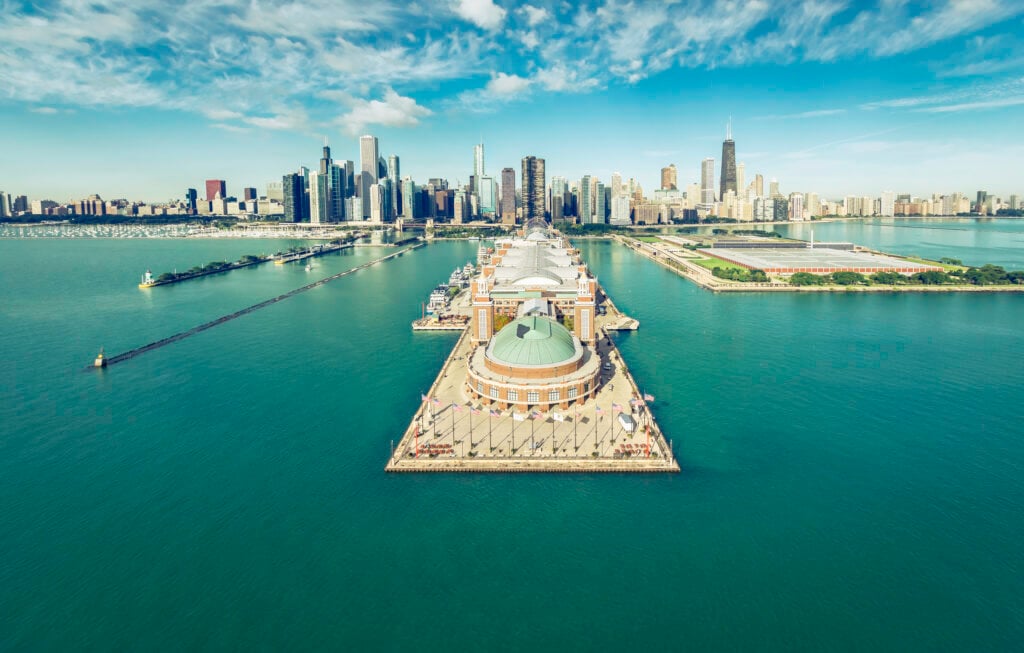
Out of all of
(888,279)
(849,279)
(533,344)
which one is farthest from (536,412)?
(888,279)

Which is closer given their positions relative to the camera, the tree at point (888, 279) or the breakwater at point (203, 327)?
the breakwater at point (203, 327)

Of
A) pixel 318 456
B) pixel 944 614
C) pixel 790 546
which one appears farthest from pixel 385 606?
pixel 944 614

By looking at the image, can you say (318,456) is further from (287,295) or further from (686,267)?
(686,267)

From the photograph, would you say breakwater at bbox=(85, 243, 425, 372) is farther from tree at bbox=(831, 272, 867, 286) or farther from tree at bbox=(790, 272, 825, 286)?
tree at bbox=(831, 272, 867, 286)

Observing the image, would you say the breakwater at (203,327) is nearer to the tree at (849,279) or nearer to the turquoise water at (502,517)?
the turquoise water at (502,517)

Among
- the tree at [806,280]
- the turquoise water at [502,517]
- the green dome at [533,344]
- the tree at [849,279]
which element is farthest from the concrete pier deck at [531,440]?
the tree at [849,279]

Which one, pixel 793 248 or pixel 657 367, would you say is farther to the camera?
pixel 793 248
